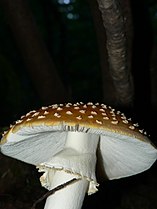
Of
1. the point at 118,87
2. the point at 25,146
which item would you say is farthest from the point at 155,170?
the point at 25,146

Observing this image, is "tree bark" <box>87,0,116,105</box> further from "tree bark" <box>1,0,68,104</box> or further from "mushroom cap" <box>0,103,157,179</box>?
"mushroom cap" <box>0,103,157,179</box>

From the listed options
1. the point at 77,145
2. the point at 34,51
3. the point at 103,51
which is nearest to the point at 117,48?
the point at 77,145

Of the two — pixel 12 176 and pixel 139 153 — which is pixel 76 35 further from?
pixel 139 153

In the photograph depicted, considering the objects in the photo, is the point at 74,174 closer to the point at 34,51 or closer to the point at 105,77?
the point at 105,77

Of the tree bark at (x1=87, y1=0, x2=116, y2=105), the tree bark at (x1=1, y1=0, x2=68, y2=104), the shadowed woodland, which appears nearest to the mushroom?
the shadowed woodland

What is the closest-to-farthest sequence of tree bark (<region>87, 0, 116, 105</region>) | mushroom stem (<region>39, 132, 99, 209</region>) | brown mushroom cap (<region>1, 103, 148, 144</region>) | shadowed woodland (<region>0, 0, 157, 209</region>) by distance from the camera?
brown mushroom cap (<region>1, 103, 148, 144</region>) → mushroom stem (<region>39, 132, 99, 209</region>) → shadowed woodland (<region>0, 0, 157, 209</region>) → tree bark (<region>87, 0, 116, 105</region>)

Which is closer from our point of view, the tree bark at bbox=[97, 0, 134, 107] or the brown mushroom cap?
the brown mushroom cap

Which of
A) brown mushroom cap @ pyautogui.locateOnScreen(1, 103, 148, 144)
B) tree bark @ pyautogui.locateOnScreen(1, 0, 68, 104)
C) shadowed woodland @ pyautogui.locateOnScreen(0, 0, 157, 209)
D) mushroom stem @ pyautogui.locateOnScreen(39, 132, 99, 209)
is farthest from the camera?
tree bark @ pyautogui.locateOnScreen(1, 0, 68, 104)
